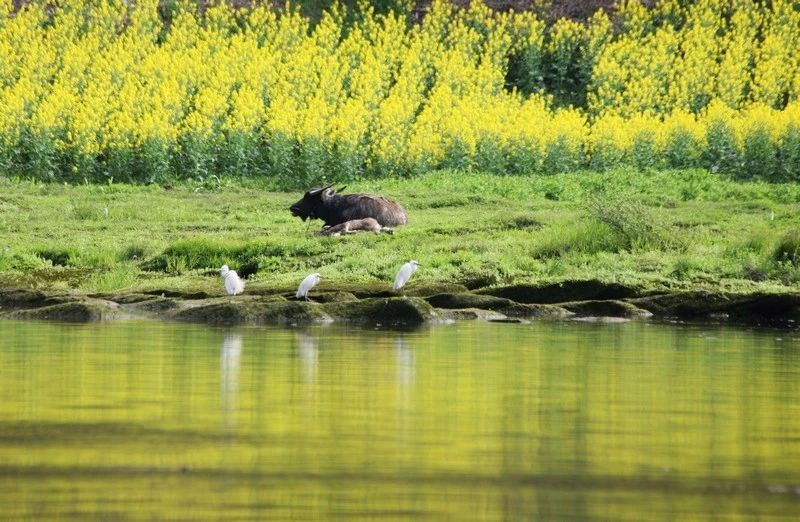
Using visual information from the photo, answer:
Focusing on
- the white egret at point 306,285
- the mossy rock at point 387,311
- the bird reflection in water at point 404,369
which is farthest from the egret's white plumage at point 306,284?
the bird reflection in water at point 404,369

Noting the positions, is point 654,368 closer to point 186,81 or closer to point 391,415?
point 391,415

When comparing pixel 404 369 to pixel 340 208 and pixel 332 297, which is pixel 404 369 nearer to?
pixel 332 297

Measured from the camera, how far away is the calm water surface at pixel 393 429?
6672 mm

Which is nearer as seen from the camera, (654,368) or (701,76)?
(654,368)

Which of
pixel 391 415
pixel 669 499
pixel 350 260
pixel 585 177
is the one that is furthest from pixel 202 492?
pixel 585 177

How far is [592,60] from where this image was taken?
41375mm

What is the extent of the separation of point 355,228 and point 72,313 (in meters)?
8.30

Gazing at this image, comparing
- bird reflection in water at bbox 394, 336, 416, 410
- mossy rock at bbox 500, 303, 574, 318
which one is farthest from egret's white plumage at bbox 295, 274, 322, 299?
bird reflection in water at bbox 394, 336, 416, 410

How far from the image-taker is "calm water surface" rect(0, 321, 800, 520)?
6.67 metres

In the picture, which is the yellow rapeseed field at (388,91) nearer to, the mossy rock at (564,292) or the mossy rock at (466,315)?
the mossy rock at (564,292)

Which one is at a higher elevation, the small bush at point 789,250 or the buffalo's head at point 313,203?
the buffalo's head at point 313,203

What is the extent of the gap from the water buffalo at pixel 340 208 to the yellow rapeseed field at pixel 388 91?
824 centimetres

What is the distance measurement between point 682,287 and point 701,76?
22086 mm

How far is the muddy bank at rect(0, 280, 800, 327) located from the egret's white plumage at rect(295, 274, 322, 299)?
0.19m
